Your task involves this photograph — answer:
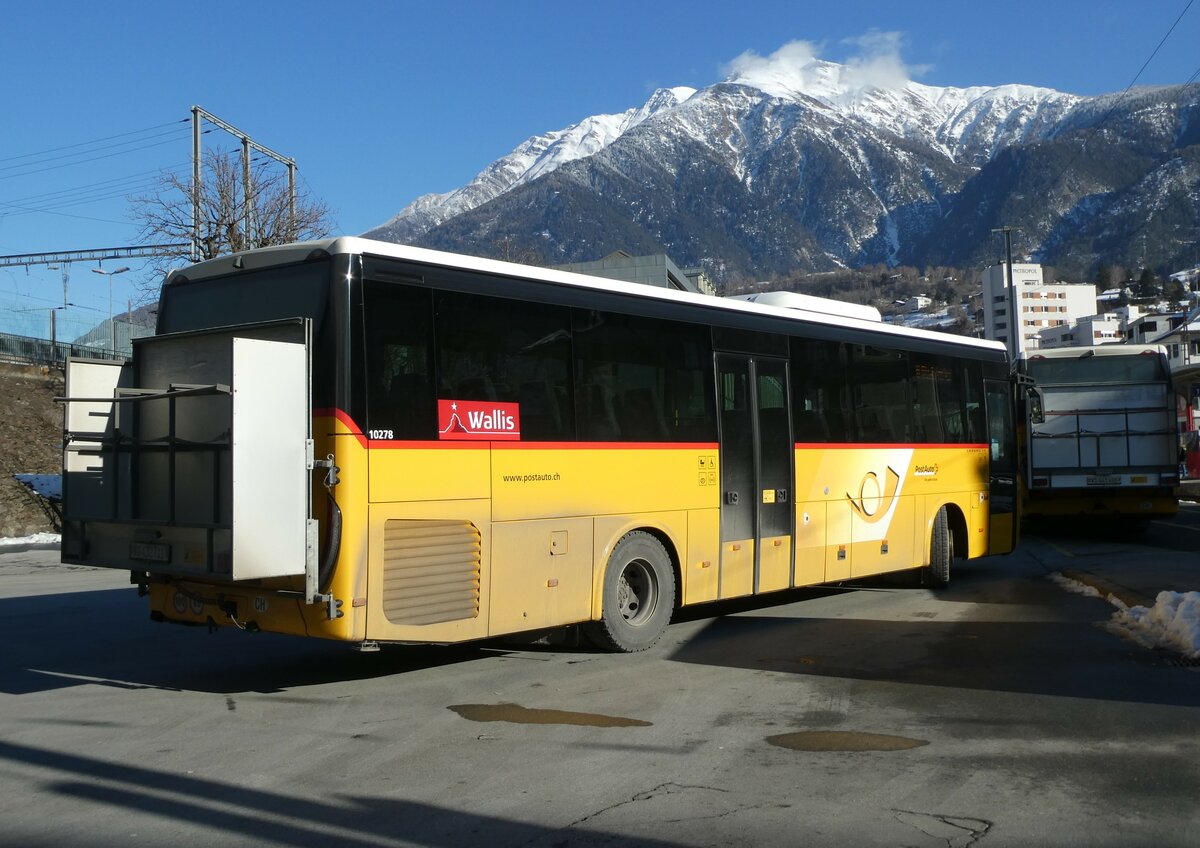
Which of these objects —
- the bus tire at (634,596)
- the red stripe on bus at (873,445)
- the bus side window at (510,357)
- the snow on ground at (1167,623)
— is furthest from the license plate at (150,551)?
the snow on ground at (1167,623)

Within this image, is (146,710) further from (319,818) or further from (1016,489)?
(1016,489)

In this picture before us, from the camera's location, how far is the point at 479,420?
852cm

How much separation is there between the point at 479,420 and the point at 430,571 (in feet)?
3.98

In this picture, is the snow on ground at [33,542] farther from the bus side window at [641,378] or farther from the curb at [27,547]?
the bus side window at [641,378]

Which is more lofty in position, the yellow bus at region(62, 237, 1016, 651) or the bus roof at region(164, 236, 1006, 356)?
the bus roof at region(164, 236, 1006, 356)

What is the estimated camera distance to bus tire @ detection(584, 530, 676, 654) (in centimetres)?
971

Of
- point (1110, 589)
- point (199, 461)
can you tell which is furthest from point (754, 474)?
point (199, 461)

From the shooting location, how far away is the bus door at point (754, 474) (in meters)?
11.1

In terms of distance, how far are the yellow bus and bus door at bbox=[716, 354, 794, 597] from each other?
28 millimetres

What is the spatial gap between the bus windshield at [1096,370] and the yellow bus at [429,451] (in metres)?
12.9

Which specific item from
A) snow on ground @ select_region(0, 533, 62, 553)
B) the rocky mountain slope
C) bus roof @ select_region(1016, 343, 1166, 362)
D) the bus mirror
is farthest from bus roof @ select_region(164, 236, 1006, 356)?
the rocky mountain slope

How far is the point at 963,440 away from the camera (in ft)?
50.9

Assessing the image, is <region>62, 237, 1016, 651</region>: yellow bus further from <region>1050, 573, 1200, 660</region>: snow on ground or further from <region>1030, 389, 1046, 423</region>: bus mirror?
<region>1030, 389, 1046, 423</region>: bus mirror

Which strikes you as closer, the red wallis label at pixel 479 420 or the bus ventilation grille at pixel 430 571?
the bus ventilation grille at pixel 430 571
